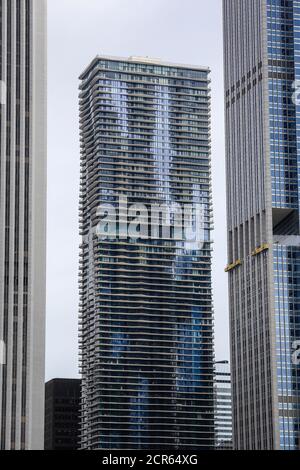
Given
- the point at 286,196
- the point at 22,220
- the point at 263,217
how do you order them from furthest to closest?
the point at 286,196, the point at 263,217, the point at 22,220

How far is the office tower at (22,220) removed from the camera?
321ft

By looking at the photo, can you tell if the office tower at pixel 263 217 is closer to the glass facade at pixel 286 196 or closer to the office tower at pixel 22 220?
the glass facade at pixel 286 196

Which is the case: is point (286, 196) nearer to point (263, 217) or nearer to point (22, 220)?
point (263, 217)

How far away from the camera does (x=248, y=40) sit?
609ft

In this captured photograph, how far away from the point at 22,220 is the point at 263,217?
78.6 metres

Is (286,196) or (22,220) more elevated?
(286,196)

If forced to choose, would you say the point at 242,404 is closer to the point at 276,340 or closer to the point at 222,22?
the point at 276,340

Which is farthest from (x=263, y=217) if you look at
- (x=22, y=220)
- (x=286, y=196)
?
(x=22, y=220)

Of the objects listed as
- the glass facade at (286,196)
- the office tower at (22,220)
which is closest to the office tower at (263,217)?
the glass facade at (286,196)

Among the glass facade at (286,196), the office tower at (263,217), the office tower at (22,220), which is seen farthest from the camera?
the office tower at (263,217)

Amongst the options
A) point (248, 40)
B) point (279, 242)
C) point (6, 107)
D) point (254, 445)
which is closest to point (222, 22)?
point (248, 40)

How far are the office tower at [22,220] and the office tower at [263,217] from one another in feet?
229

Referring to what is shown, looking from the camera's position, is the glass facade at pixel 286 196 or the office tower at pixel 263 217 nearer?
the glass facade at pixel 286 196

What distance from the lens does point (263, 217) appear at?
176500 millimetres
